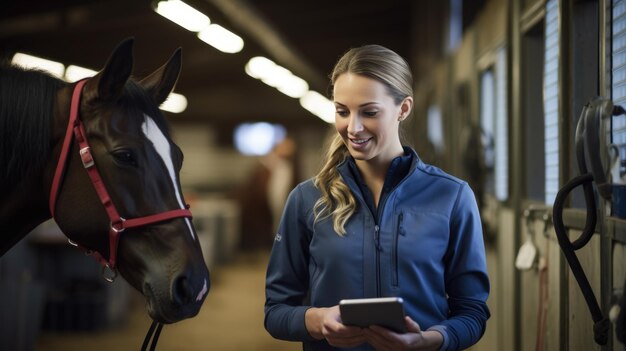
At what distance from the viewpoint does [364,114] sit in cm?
160

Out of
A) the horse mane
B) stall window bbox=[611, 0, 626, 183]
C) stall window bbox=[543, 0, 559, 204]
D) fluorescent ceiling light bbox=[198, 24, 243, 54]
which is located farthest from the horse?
fluorescent ceiling light bbox=[198, 24, 243, 54]

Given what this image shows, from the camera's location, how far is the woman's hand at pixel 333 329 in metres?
1.47

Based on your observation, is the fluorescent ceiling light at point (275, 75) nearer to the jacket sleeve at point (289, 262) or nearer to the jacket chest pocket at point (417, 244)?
the jacket sleeve at point (289, 262)

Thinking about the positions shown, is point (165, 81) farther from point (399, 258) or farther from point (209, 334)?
point (209, 334)

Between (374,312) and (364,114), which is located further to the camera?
(364,114)

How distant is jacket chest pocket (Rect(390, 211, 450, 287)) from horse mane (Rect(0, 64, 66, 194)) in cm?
90

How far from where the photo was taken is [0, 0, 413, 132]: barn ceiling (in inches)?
226

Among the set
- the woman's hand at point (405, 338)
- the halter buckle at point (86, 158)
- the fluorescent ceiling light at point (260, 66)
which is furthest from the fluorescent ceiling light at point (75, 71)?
the woman's hand at point (405, 338)

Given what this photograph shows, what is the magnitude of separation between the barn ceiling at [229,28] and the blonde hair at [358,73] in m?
0.86

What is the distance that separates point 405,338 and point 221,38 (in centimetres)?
399

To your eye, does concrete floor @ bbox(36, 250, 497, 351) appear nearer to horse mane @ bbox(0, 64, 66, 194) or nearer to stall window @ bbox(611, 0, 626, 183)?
stall window @ bbox(611, 0, 626, 183)

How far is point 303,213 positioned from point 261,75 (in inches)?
238

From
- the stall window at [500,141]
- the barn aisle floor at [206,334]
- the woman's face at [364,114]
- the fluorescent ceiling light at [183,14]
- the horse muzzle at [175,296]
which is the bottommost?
the barn aisle floor at [206,334]

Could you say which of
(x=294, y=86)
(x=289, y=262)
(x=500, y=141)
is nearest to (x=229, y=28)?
(x=500, y=141)
